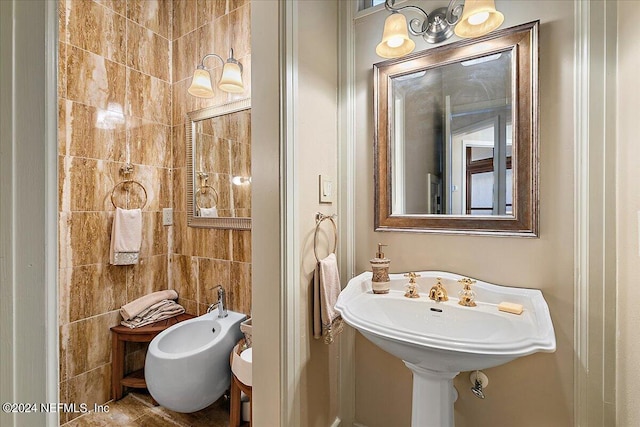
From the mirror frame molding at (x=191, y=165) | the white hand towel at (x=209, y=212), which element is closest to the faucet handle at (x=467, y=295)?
the mirror frame molding at (x=191, y=165)

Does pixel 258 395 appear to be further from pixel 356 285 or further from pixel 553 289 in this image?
pixel 553 289

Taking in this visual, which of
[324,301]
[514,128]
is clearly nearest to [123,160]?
[324,301]

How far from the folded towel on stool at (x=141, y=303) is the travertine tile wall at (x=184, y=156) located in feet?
0.40

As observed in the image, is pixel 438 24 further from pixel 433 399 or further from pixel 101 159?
pixel 101 159

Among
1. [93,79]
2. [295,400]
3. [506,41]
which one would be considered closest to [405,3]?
[506,41]

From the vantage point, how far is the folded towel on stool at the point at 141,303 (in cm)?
197

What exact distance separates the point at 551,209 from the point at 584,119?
318 mm

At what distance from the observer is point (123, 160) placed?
79.9 inches

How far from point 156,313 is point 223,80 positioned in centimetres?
159

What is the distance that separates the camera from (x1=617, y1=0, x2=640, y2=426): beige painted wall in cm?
90

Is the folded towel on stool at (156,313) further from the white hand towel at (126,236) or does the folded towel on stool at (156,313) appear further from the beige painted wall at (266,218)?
the beige painted wall at (266,218)

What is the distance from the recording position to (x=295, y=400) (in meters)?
1.16

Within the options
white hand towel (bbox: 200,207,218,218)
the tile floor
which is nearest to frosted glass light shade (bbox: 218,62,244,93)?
white hand towel (bbox: 200,207,218,218)

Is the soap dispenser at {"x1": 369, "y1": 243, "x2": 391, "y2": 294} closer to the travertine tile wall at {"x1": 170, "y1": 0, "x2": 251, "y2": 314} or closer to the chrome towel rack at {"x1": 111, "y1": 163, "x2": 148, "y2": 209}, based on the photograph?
the travertine tile wall at {"x1": 170, "y1": 0, "x2": 251, "y2": 314}
